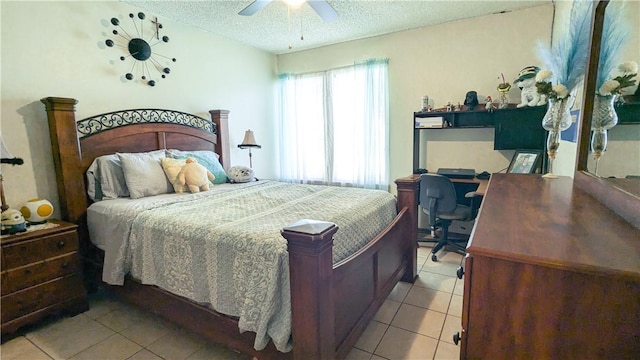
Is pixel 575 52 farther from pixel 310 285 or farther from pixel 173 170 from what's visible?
pixel 173 170

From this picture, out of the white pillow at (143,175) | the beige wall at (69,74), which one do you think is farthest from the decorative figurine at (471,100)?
the white pillow at (143,175)

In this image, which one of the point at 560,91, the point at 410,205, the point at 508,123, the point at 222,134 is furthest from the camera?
the point at 222,134

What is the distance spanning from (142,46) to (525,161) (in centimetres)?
387

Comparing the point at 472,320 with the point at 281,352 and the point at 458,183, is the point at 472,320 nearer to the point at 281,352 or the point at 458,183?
the point at 281,352

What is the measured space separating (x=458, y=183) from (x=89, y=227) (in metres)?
3.55

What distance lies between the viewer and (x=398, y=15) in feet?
10.5

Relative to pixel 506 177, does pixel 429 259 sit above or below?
below

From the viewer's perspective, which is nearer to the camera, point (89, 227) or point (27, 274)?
point (27, 274)

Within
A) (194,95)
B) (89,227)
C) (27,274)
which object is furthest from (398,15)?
(27,274)

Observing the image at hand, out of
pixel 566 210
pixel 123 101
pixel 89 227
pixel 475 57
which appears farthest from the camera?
pixel 475 57

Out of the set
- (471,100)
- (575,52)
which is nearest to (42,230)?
(575,52)

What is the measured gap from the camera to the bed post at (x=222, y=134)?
12.0 ft

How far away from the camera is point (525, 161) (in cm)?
288

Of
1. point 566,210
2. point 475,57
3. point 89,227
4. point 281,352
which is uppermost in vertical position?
point 475,57
